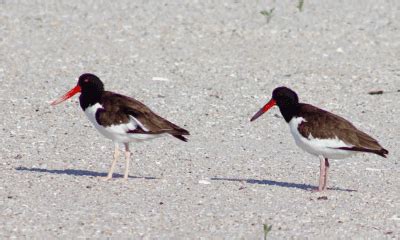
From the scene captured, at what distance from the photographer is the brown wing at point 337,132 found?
435 inches

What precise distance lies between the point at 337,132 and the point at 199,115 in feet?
14.1

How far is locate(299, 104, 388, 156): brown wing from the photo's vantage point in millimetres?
11055

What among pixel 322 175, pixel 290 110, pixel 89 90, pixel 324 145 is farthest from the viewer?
pixel 89 90

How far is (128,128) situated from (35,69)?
6.62 metres

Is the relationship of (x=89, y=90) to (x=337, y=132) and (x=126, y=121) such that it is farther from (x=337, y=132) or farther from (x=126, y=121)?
(x=337, y=132)

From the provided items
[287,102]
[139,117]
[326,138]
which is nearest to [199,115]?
[287,102]

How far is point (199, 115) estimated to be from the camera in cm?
1520

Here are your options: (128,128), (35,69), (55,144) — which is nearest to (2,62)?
(35,69)

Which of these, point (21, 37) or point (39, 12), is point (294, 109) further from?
point (39, 12)

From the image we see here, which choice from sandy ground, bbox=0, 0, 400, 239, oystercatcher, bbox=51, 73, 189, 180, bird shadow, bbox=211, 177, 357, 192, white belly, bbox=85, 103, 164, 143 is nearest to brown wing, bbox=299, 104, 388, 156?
sandy ground, bbox=0, 0, 400, 239

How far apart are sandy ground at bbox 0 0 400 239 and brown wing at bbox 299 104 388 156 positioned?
20.0 inches

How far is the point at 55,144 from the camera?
1331 centimetres

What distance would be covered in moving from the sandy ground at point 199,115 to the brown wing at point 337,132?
0.51m

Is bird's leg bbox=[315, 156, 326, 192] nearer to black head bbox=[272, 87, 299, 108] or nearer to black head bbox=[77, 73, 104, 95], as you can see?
black head bbox=[272, 87, 299, 108]
